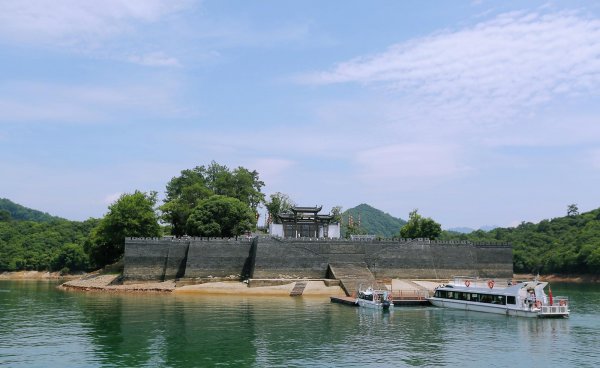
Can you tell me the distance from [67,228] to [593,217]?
114 metres

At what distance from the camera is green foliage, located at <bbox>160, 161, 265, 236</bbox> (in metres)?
92.6

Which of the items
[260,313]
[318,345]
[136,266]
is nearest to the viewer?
[318,345]

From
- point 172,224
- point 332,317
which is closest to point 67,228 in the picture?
point 172,224

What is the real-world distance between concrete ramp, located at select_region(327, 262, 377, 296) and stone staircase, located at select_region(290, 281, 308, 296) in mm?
3865

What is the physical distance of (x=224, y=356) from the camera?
95.9 feet

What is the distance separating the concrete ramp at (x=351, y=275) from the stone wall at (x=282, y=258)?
0.86 meters

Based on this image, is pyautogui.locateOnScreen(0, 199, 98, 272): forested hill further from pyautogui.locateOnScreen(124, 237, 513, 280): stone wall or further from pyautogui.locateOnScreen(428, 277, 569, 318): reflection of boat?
pyautogui.locateOnScreen(428, 277, 569, 318): reflection of boat

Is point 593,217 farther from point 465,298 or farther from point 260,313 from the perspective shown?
point 260,313

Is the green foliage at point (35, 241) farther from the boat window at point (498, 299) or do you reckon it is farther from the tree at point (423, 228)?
the boat window at point (498, 299)

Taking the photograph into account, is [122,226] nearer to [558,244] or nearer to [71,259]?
[71,259]

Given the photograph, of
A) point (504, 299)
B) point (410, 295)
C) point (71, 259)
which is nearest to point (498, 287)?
point (504, 299)

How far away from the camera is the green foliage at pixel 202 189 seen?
92.6 metres

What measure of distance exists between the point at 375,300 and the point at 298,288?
14.2 meters

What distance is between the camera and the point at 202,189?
316 ft
